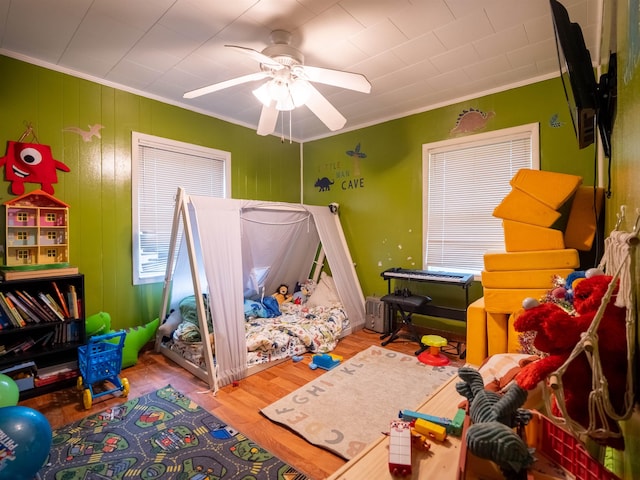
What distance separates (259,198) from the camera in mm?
4258

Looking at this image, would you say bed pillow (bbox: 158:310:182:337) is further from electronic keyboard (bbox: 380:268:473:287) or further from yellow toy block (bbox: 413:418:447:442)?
yellow toy block (bbox: 413:418:447:442)

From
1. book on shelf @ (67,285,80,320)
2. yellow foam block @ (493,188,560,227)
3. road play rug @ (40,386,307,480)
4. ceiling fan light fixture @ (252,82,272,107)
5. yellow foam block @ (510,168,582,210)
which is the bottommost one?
road play rug @ (40,386,307,480)

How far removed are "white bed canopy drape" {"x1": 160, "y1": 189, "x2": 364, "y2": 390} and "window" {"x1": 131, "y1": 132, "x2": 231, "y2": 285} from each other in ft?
1.38

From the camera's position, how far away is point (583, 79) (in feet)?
4.03

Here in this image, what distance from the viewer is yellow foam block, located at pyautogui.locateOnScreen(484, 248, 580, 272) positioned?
78.0 inches

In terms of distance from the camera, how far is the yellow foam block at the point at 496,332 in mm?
2012

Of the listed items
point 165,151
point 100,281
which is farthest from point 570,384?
point 165,151

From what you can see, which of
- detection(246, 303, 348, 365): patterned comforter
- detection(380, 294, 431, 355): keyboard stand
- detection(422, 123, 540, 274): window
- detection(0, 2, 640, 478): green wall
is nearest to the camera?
detection(0, 2, 640, 478): green wall

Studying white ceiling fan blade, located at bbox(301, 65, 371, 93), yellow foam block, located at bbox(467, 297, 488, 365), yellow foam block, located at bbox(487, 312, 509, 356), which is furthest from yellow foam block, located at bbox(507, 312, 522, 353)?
A: white ceiling fan blade, located at bbox(301, 65, 371, 93)

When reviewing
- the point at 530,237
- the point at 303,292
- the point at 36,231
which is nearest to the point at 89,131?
the point at 36,231

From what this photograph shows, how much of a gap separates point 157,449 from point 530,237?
265 centimetres

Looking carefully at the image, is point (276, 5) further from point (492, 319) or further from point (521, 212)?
point (492, 319)

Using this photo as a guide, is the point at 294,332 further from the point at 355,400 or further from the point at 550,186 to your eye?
the point at 550,186

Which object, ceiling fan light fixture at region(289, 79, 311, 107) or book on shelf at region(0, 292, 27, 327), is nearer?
ceiling fan light fixture at region(289, 79, 311, 107)
